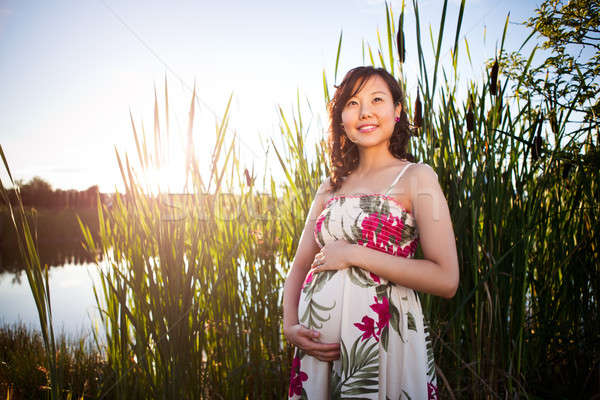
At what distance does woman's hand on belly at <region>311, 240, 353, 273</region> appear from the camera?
39.0 inches

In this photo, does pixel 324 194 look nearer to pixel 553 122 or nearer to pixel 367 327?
pixel 367 327

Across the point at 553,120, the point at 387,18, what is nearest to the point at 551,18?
the point at 553,120

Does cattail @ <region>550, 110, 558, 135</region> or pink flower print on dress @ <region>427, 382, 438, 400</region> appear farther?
cattail @ <region>550, 110, 558, 135</region>

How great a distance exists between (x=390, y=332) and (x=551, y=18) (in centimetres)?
210

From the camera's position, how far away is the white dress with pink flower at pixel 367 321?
938mm

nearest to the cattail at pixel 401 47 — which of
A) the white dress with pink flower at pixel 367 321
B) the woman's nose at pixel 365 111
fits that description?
the woman's nose at pixel 365 111

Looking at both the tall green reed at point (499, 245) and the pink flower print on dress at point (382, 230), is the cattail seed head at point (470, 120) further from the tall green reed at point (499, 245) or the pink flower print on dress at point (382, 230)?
the pink flower print on dress at point (382, 230)

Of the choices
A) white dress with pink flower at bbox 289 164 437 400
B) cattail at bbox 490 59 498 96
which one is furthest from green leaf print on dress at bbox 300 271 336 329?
cattail at bbox 490 59 498 96

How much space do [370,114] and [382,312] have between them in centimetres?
63

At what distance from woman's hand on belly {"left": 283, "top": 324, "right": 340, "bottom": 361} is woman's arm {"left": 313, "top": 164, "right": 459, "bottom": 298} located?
231 millimetres

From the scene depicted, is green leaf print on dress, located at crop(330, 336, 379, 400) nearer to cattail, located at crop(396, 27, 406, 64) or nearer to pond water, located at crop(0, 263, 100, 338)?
cattail, located at crop(396, 27, 406, 64)

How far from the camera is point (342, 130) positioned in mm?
1361

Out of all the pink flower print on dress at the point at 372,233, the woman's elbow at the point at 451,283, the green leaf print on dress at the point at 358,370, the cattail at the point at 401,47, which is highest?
the cattail at the point at 401,47

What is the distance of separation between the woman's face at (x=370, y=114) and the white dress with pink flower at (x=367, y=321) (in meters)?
0.16
